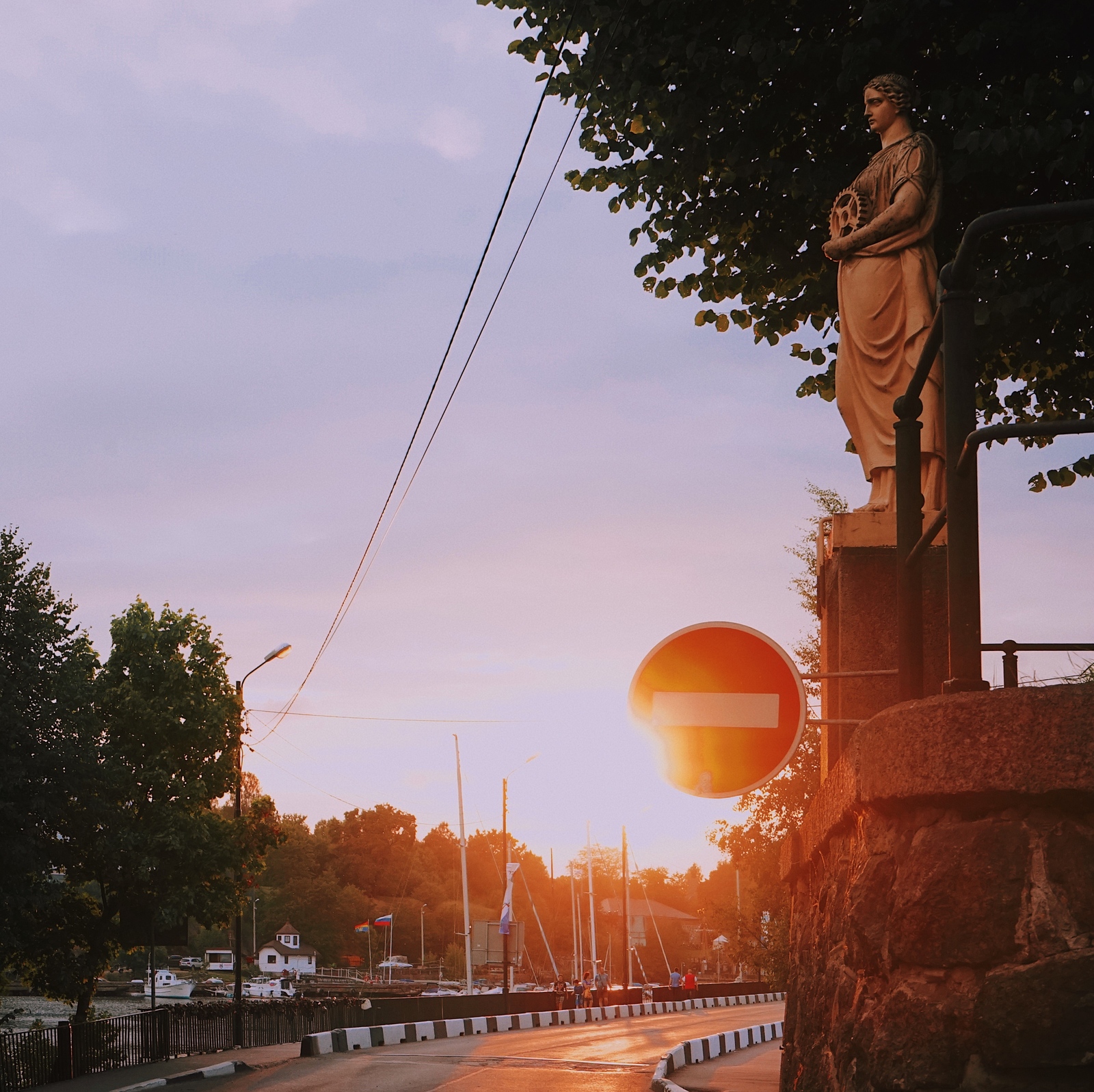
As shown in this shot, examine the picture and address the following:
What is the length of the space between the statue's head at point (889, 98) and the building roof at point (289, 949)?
12507 cm

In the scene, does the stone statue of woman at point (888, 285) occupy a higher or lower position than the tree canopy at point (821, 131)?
lower

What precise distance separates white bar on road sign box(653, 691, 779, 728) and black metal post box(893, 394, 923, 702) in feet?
1.48

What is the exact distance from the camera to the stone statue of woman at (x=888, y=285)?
5941mm

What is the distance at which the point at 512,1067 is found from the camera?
20.2 meters

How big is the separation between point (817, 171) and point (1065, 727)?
775 cm

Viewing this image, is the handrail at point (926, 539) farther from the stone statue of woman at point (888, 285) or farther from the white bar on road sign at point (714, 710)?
the stone statue of woman at point (888, 285)

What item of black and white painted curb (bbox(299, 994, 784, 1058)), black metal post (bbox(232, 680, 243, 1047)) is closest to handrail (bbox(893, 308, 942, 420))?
black and white painted curb (bbox(299, 994, 784, 1058))

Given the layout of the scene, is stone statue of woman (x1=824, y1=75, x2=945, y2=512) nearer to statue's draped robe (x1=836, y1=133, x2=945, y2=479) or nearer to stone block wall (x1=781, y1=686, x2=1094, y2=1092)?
statue's draped robe (x1=836, y1=133, x2=945, y2=479)

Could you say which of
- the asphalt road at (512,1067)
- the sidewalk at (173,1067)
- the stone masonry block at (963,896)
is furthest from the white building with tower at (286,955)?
the stone masonry block at (963,896)

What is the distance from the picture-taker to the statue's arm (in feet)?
19.4

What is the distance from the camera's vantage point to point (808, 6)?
9.69 m

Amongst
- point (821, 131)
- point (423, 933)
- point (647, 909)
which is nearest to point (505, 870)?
point (821, 131)

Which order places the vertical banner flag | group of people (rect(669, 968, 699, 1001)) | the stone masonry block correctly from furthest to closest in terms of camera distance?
1. group of people (rect(669, 968, 699, 1001))
2. the vertical banner flag
3. the stone masonry block

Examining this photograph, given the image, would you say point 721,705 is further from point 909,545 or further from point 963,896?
point 963,896
